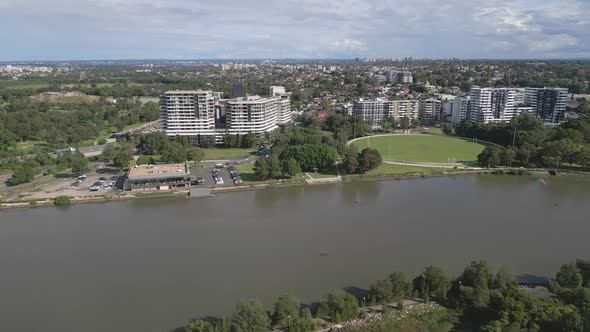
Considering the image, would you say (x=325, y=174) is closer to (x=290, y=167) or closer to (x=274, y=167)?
(x=290, y=167)

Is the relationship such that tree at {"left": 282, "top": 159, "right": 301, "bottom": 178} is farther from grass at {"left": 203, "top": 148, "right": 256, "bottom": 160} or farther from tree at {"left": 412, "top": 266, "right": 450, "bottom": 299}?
tree at {"left": 412, "top": 266, "right": 450, "bottom": 299}

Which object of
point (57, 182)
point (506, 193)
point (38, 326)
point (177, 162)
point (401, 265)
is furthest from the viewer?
point (177, 162)

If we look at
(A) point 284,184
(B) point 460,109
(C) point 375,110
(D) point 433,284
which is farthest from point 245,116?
(D) point 433,284

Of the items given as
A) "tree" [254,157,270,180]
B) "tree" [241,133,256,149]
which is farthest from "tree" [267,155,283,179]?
"tree" [241,133,256,149]

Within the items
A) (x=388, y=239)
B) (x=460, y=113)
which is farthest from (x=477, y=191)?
(x=460, y=113)

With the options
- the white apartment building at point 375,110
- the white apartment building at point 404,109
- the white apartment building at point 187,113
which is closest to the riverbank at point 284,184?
the white apartment building at point 187,113

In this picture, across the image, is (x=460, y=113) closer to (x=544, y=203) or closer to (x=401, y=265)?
(x=544, y=203)
